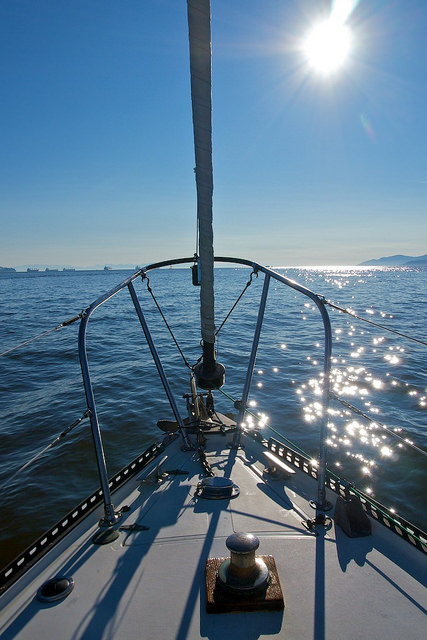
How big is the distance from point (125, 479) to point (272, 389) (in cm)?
961

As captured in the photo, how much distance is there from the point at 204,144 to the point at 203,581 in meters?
3.90

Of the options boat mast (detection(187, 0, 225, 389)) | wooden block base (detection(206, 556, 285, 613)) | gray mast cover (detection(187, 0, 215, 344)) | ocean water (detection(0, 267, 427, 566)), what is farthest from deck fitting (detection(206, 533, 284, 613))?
gray mast cover (detection(187, 0, 215, 344))

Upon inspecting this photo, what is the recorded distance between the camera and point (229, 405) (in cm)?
1284

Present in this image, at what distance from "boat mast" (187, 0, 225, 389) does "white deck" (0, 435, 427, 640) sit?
1.73 m

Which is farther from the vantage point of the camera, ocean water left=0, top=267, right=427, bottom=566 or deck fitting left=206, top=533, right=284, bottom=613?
ocean water left=0, top=267, right=427, bottom=566

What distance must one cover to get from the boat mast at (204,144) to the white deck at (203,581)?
1.73 m

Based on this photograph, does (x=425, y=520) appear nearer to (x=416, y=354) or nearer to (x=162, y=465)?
(x=162, y=465)

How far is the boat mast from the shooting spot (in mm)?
2451

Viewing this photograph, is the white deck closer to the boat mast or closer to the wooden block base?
the wooden block base

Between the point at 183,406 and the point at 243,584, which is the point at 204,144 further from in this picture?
the point at 183,406

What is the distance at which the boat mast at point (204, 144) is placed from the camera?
2.45 m

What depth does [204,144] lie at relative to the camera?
3012 millimetres

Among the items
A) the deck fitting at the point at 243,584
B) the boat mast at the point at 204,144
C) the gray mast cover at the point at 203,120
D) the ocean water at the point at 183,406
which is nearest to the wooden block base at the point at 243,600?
the deck fitting at the point at 243,584

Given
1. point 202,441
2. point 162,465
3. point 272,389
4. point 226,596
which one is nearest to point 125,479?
point 162,465
